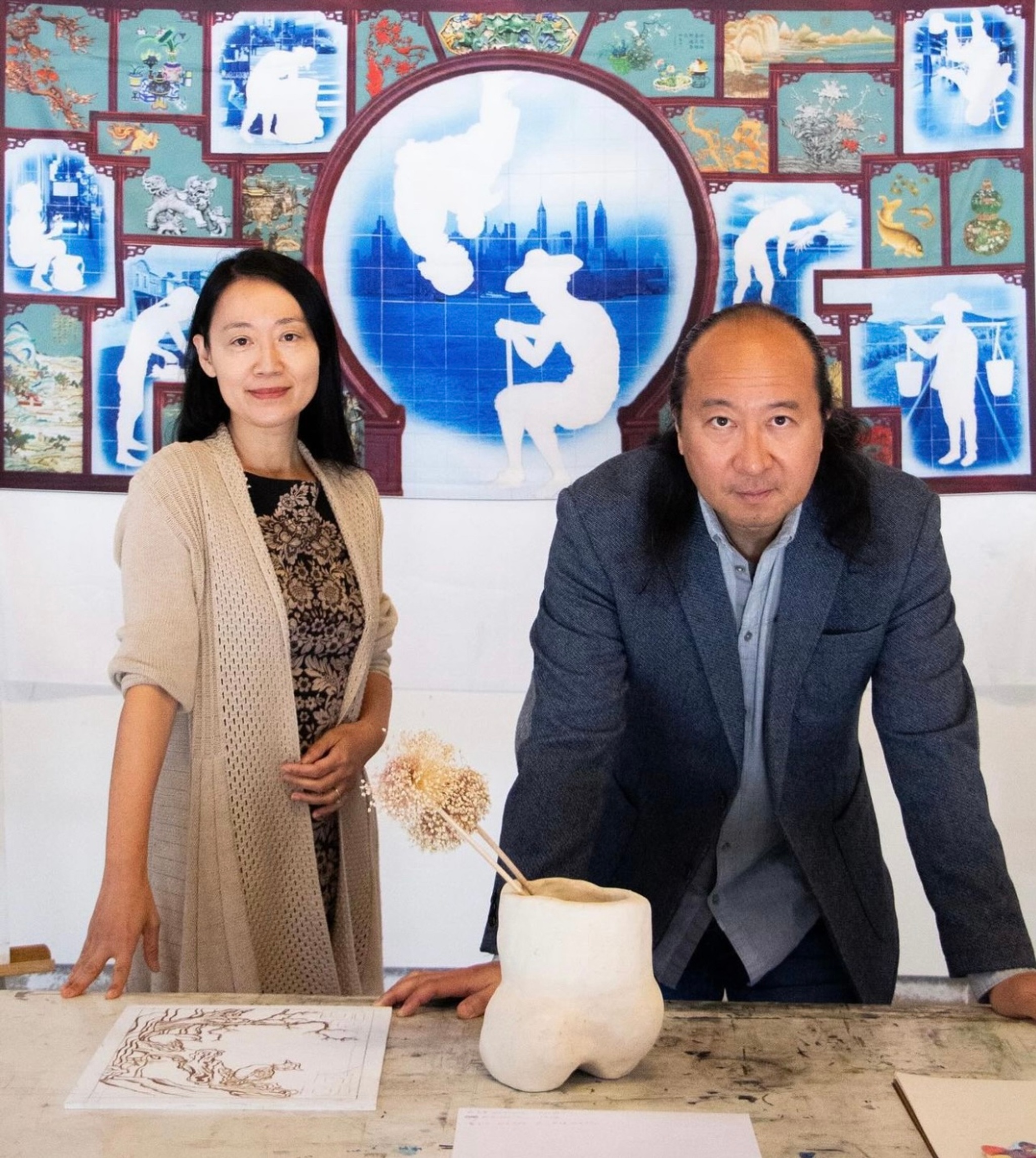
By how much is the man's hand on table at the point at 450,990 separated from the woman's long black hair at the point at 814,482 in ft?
1.71

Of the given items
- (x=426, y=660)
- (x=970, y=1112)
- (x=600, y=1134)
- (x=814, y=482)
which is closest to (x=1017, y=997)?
(x=970, y=1112)

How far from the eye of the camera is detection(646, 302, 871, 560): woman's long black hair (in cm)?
150

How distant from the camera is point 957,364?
2.79 metres

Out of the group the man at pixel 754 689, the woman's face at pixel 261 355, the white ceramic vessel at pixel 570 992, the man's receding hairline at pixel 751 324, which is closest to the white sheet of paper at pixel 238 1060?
the white ceramic vessel at pixel 570 992

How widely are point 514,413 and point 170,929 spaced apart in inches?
54.7

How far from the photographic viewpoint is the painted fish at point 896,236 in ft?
9.10

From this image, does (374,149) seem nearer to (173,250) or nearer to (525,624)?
(173,250)

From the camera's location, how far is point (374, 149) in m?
2.79

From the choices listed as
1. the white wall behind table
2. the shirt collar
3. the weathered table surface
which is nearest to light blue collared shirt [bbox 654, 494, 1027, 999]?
the shirt collar

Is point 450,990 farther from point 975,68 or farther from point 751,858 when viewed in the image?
point 975,68

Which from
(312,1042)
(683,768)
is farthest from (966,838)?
(312,1042)

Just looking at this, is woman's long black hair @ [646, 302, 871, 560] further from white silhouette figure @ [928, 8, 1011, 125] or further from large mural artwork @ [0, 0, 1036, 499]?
white silhouette figure @ [928, 8, 1011, 125]

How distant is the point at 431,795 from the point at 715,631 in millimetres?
551

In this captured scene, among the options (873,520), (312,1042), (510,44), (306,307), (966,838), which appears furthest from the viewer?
(510,44)
